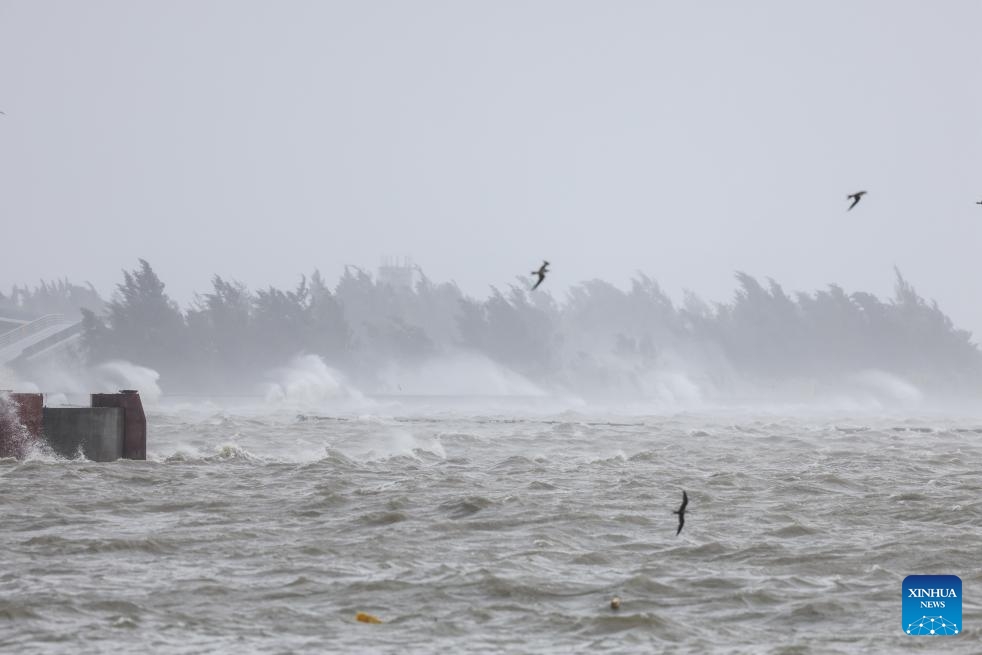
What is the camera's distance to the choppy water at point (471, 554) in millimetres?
12188

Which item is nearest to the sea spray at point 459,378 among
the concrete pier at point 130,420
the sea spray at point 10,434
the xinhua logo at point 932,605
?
the concrete pier at point 130,420

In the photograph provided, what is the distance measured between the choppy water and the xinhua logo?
181mm

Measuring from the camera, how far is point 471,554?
16.6 metres

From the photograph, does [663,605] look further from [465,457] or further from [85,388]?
[85,388]

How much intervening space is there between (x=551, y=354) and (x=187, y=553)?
170797 millimetres

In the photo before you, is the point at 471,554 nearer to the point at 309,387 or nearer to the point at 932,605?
the point at 932,605

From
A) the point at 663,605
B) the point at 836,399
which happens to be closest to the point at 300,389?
the point at 836,399

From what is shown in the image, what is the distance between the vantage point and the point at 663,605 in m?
13.5

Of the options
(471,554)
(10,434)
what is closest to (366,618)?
(471,554)

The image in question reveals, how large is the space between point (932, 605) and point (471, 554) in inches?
233

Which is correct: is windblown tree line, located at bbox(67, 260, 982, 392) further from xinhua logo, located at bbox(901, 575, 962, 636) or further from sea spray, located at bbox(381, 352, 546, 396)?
xinhua logo, located at bbox(901, 575, 962, 636)

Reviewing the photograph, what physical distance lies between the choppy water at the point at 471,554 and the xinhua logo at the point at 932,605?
0.59 feet

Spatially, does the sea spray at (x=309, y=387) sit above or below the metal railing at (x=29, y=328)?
below

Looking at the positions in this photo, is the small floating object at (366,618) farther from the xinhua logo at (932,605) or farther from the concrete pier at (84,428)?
the concrete pier at (84,428)
